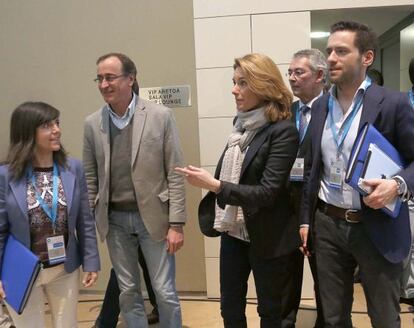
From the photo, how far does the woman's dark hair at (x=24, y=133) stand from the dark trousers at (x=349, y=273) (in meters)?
1.29

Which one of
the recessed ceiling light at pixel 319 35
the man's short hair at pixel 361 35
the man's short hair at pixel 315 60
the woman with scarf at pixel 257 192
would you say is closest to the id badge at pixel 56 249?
the woman with scarf at pixel 257 192

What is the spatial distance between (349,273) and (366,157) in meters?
0.57

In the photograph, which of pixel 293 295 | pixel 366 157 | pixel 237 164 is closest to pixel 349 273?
pixel 366 157

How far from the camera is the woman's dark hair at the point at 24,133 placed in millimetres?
1769

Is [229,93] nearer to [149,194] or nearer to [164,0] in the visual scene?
[164,0]

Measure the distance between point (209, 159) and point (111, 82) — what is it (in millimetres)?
1215

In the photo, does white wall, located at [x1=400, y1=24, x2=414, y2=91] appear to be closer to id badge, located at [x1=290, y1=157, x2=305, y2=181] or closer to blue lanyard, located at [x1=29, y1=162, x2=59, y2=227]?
id badge, located at [x1=290, y1=157, x2=305, y2=181]

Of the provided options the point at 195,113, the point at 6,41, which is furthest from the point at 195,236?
the point at 6,41

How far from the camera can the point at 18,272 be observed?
1.70 metres

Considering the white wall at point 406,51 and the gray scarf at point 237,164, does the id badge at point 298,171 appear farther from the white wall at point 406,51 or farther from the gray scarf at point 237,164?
the white wall at point 406,51

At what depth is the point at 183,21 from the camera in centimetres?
307

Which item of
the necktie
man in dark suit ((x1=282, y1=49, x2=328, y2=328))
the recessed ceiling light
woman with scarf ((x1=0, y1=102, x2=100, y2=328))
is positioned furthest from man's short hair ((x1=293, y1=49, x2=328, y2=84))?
the recessed ceiling light

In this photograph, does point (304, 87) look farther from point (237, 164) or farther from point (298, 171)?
point (237, 164)

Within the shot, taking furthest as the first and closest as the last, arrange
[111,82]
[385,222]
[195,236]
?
[195,236]
[111,82]
[385,222]
